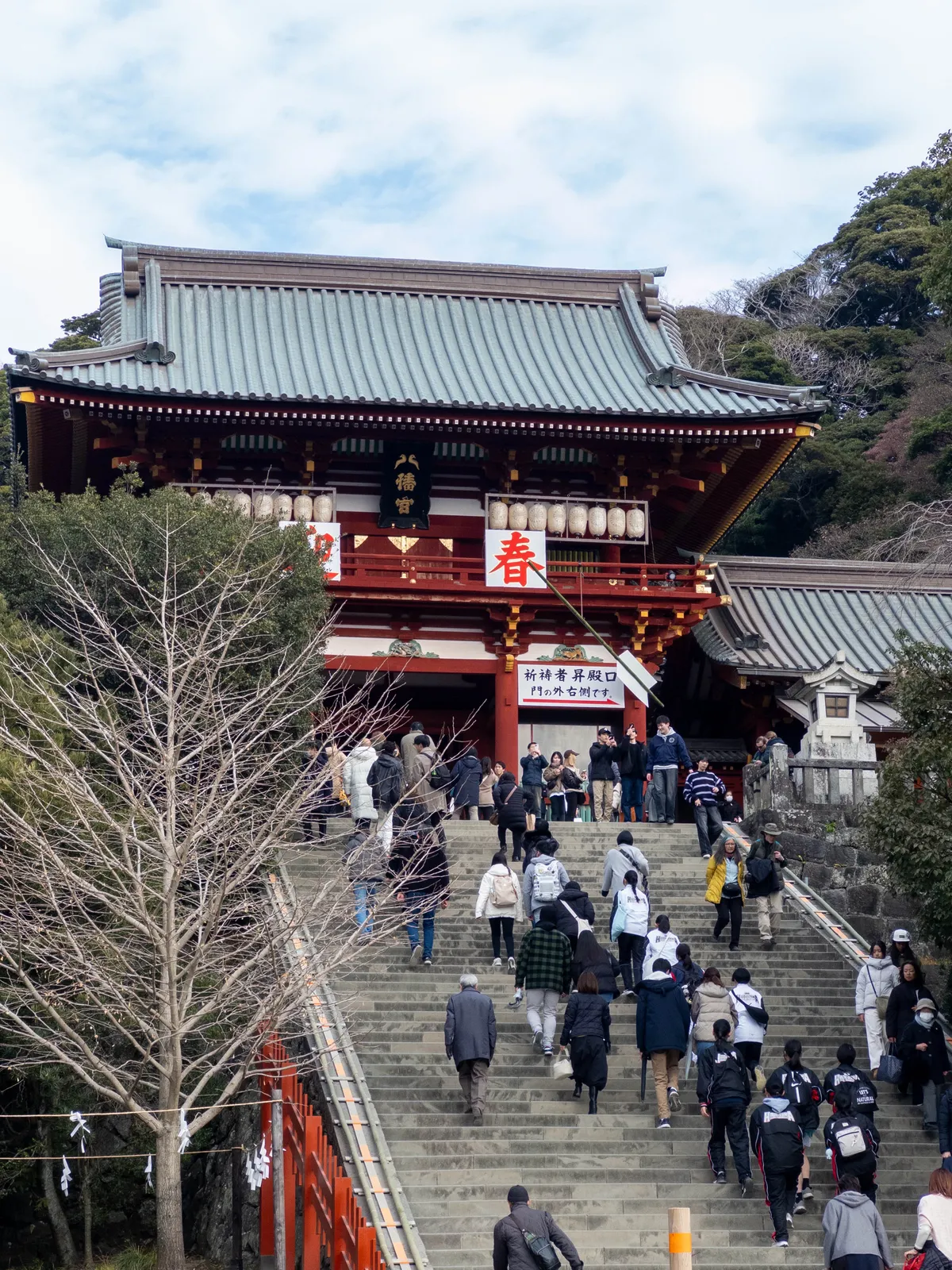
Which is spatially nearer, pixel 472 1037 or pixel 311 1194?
pixel 311 1194

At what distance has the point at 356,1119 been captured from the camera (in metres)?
14.9

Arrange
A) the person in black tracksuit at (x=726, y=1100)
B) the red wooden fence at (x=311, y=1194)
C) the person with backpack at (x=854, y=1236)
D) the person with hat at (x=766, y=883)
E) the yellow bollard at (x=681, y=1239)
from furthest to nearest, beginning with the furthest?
the person with hat at (x=766, y=883), the person in black tracksuit at (x=726, y=1100), the red wooden fence at (x=311, y=1194), the person with backpack at (x=854, y=1236), the yellow bollard at (x=681, y=1239)

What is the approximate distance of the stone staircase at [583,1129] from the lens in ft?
46.2

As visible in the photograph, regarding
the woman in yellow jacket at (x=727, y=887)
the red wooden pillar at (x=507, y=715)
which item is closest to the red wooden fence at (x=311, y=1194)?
the woman in yellow jacket at (x=727, y=887)

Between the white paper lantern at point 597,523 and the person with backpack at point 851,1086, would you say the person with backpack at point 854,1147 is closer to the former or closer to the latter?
the person with backpack at point 851,1086

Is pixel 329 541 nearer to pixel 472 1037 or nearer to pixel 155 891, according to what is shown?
pixel 155 891

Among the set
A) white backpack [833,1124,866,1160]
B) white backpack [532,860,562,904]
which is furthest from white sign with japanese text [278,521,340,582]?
white backpack [833,1124,866,1160]

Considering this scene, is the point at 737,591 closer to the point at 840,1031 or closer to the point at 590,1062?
the point at 840,1031

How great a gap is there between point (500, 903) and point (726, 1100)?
4006 millimetres

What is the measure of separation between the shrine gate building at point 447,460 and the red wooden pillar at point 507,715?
0.03 meters

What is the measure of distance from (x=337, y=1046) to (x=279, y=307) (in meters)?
19.5

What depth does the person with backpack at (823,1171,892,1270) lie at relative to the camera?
A: 476 inches

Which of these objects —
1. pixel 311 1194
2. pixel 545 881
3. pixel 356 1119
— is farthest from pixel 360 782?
pixel 311 1194

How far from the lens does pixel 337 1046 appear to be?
15.4m
